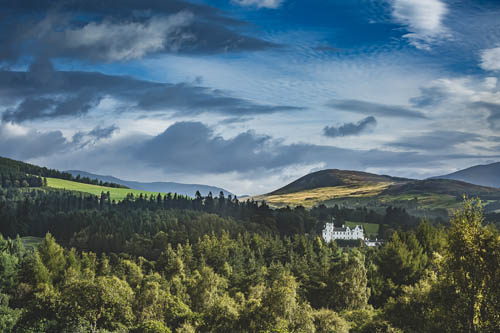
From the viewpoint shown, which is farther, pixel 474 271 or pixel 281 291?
pixel 281 291

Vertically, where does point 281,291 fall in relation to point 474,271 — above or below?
below

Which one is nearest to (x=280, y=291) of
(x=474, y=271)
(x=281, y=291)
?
(x=281, y=291)

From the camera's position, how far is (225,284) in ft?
318

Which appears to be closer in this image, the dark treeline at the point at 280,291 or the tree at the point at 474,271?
the tree at the point at 474,271

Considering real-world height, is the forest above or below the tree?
below

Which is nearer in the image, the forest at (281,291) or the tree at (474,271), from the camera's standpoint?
the tree at (474,271)

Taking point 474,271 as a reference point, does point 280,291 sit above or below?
below

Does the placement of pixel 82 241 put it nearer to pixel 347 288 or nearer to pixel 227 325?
pixel 347 288

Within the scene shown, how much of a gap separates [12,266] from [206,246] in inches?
2136

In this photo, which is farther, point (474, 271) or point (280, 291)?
point (280, 291)

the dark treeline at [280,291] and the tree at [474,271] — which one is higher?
the tree at [474,271]

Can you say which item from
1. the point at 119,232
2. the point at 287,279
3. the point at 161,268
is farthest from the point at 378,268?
the point at 119,232

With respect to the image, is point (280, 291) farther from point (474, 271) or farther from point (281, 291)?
point (474, 271)

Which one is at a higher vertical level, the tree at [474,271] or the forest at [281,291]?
the tree at [474,271]
